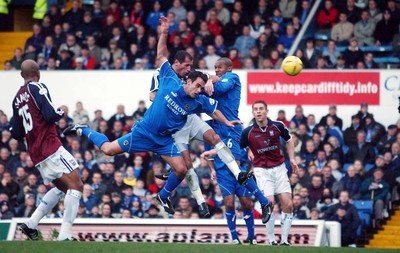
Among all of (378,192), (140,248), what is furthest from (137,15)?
(140,248)

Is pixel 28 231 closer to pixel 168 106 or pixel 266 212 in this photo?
pixel 168 106

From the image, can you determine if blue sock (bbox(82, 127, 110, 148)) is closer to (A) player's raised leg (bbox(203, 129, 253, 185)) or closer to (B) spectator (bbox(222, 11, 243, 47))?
(A) player's raised leg (bbox(203, 129, 253, 185))

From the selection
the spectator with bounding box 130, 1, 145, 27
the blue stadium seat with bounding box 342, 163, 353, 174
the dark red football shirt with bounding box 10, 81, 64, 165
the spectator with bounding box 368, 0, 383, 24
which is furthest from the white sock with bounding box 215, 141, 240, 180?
the spectator with bounding box 130, 1, 145, 27

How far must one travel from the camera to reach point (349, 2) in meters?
28.3

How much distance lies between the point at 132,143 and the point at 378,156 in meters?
9.12

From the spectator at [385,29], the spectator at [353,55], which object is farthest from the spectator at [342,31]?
the spectator at [353,55]

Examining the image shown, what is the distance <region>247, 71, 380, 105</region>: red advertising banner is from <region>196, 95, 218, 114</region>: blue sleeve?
9.79 m

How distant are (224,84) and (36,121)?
2.99m

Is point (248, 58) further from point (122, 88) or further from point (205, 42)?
point (122, 88)

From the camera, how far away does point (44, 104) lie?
54.4ft

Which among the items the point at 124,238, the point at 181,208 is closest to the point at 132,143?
the point at 124,238

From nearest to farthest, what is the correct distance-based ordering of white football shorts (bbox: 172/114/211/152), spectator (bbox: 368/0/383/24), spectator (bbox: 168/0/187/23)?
white football shorts (bbox: 172/114/211/152), spectator (bbox: 368/0/383/24), spectator (bbox: 168/0/187/23)

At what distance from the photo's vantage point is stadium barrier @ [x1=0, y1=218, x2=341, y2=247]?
21062 millimetres

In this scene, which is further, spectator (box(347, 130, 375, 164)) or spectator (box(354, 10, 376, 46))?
spectator (box(354, 10, 376, 46))
